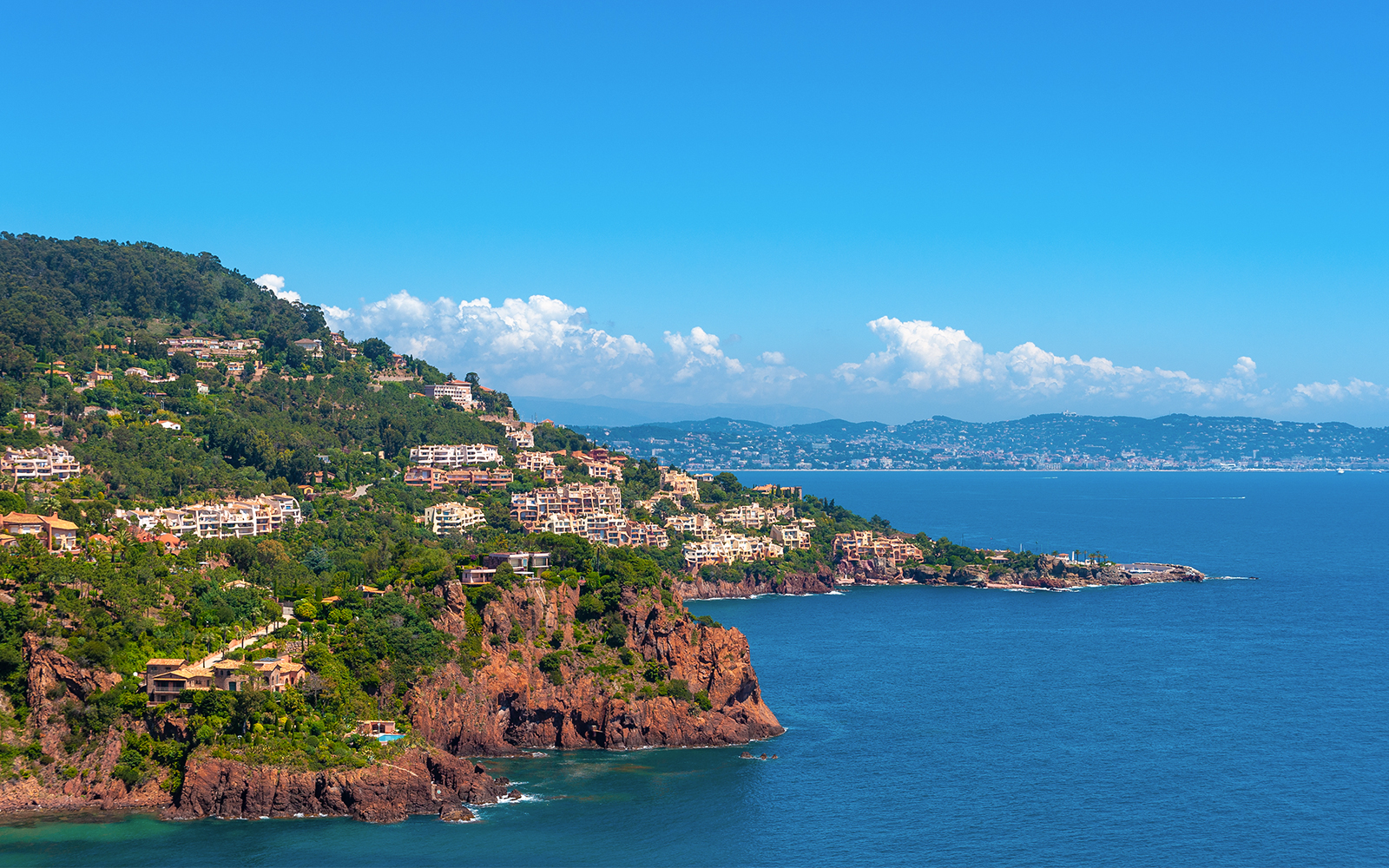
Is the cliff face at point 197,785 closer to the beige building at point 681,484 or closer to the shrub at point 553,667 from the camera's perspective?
the shrub at point 553,667

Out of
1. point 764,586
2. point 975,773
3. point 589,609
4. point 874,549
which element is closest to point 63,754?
point 589,609

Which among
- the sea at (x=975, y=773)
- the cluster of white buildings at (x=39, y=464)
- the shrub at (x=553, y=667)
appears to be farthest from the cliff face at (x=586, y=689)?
the cluster of white buildings at (x=39, y=464)

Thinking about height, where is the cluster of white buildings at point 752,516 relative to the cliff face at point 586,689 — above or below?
above

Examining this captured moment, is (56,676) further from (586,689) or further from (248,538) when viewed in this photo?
(248,538)

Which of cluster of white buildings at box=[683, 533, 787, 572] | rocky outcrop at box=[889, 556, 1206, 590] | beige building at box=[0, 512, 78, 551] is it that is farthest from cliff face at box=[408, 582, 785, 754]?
rocky outcrop at box=[889, 556, 1206, 590]

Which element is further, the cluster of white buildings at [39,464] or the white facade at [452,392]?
the white facade at [452,392]

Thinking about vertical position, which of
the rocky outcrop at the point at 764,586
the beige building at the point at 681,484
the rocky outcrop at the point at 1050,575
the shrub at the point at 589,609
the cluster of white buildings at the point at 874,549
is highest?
the beige building at the point at 681,484
